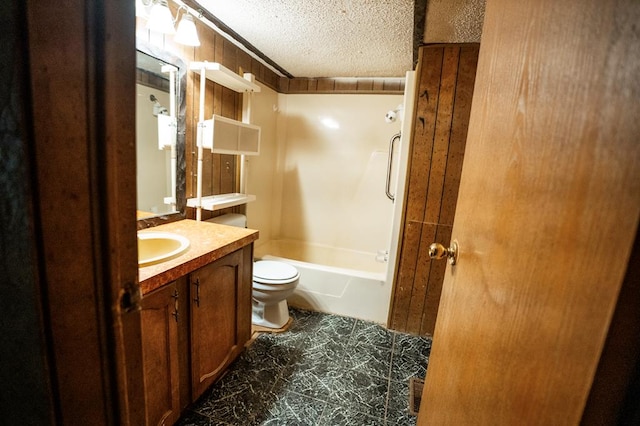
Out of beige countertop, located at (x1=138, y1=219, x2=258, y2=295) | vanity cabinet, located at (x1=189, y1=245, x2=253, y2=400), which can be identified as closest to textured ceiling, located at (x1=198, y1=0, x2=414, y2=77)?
beige countertop, located at (x1=138, y1=219, x2=258, y2=295)

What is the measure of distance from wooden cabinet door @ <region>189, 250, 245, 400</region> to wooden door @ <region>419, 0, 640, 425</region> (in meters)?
1.09

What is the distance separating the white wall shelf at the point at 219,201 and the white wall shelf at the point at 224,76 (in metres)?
0.82

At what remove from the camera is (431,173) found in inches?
78.3

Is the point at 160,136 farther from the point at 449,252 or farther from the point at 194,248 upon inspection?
the point at 449,252

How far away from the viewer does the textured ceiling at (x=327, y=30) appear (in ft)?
5.20

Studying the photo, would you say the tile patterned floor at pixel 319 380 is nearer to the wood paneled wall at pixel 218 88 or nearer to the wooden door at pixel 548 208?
the wooden door at pixel 548 208

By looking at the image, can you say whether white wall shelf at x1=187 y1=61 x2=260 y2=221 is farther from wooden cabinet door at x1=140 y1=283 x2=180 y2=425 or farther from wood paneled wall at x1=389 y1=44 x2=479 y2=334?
wood paneled wall at x1=389 y1=44 x2=479 y2=334

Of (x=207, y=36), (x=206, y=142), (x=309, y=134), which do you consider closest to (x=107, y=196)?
(x=206, y=142)

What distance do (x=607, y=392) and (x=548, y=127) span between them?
1.21 feet

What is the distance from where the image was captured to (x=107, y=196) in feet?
1.22

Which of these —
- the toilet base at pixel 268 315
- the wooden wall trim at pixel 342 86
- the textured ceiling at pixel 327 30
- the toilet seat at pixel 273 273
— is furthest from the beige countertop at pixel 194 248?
the wooden wall trim at pixel 342 86

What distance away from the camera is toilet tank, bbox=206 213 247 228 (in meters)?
2.21

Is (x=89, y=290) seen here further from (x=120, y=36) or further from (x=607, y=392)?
(x=607, y=392)

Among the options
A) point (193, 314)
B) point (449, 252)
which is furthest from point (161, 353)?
point (449, 252)
